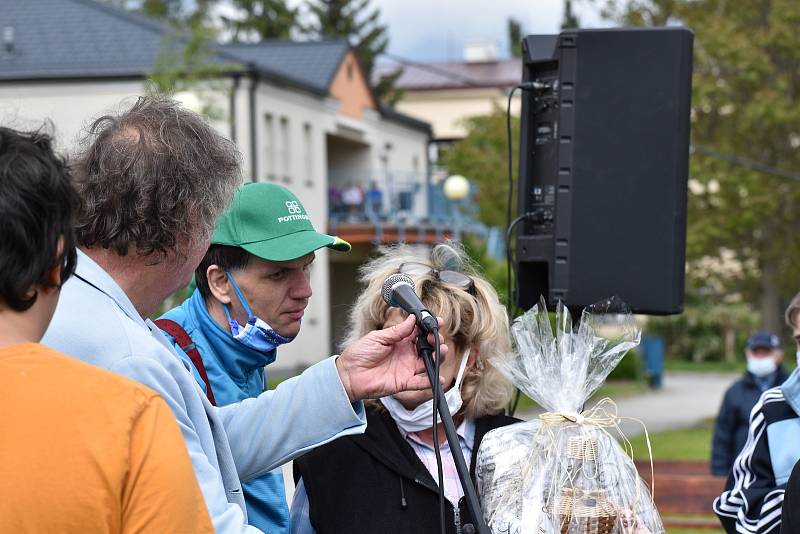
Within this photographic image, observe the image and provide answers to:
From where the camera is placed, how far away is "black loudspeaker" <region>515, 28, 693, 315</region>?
3.94m

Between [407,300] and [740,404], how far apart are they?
7192 mm

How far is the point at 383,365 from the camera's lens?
2.78 metres

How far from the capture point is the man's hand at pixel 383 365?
2742mm

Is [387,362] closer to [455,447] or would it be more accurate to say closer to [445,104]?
[455,447]

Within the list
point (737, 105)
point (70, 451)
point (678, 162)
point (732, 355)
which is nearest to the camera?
point (70, 451)

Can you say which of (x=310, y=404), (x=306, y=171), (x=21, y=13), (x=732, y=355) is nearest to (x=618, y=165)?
(x=310, y=404)

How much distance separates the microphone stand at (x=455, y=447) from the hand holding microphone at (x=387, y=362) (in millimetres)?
30

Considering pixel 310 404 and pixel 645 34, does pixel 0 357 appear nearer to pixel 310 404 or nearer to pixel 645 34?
pixel 310 404

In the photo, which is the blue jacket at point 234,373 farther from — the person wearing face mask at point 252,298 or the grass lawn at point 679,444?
the grass lawn at point 679,444

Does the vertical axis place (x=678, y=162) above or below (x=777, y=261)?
above

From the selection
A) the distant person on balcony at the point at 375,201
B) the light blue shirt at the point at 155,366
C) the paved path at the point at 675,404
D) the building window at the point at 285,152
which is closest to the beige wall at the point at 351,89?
the distant person on balcony at the point at 375,201

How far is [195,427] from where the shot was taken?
230 cm

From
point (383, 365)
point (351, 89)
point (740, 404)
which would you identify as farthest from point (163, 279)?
point (351, 89)

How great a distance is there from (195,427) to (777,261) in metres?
22.5
